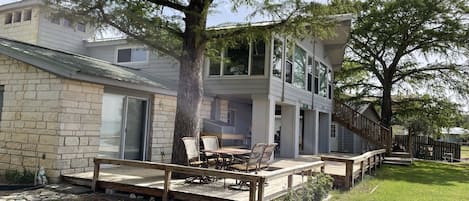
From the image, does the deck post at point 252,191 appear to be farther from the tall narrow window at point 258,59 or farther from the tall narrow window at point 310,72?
→ the tall narrow window at point 310,72

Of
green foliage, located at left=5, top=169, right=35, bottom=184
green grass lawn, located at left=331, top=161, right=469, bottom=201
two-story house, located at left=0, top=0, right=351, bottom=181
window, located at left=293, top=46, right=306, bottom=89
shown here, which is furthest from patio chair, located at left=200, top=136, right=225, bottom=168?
window, located at left=293, top=46, right=306, bottom=89

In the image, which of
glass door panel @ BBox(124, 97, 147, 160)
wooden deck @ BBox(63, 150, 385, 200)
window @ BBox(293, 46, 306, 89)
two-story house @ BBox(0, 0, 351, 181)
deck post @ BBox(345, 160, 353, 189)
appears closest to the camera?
wooden deck @ BBox(63, 150, 385, 200)

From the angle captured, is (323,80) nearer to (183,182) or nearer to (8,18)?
(183,182)

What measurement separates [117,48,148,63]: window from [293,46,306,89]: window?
19.0 feet

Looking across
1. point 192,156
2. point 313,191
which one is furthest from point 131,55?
point 313,191

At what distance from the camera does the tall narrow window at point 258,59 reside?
1180cm

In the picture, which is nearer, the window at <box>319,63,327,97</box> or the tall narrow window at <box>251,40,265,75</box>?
the tall narrow window at <box>251,40,265,75</box>

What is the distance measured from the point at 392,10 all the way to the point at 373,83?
18.0 ft

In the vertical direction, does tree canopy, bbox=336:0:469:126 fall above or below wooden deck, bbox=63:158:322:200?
above

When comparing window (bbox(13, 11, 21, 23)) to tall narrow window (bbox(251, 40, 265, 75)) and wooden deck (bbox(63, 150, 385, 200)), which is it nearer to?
tall narrow window (bbox(251, 40, 265, 75))

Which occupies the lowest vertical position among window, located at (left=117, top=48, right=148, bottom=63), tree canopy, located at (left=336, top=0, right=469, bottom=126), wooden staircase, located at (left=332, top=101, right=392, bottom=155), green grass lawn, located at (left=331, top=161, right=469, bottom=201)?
green grass lawn, located at (left=331, top=161, right=469, bottom=201)

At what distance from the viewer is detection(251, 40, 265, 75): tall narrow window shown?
11797mm

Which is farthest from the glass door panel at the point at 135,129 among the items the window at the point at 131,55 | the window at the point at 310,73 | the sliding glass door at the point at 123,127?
the window at the point at 310,73

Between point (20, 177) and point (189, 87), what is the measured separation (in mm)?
3963
